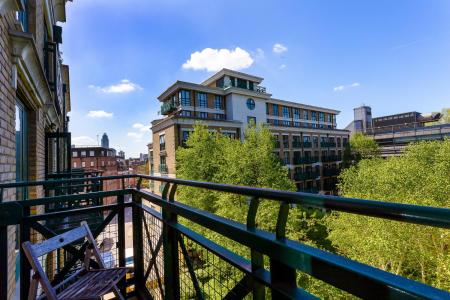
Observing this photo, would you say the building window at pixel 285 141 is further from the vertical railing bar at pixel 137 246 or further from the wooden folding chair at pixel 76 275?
the wooden folding chair at pixel 76 275

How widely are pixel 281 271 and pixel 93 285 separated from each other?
77.1 inches

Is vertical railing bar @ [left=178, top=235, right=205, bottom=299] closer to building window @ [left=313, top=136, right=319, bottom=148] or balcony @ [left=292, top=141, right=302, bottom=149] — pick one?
balcony @ [left=292, top=141, right=302, bottom=149]

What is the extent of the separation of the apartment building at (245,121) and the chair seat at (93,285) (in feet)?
58.5

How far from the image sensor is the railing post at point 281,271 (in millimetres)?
1032

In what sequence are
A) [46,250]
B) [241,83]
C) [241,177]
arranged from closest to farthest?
[46,250] → [241,177] → [241,83]

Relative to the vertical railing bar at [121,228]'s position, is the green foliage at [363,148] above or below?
above

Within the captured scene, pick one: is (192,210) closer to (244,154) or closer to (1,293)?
(1,293)

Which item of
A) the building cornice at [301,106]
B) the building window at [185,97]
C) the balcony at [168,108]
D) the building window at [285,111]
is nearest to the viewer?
the building window at [185,97]

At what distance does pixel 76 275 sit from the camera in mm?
2441

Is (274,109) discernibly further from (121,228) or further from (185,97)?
(121,228)

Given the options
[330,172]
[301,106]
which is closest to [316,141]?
[330,172]

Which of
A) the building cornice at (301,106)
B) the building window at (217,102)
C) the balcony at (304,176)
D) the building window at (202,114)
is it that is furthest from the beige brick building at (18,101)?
the building cornice at (301,106)

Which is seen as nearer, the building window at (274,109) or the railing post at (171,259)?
the railing post at (171,259)

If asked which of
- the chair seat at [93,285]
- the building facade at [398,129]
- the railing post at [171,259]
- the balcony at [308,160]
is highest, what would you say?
the building facade at [398,129]
